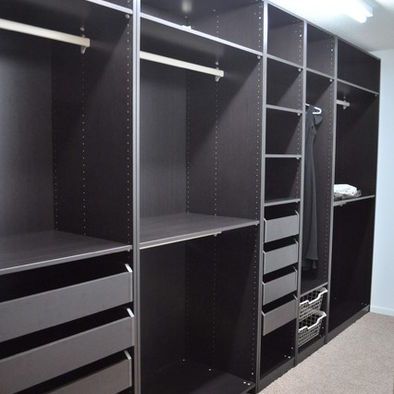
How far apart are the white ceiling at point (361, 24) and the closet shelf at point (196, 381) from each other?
227 centimetres

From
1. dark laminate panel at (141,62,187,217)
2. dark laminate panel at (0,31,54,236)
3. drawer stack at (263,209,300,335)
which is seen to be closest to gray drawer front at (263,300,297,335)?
drawer stack at (263,209,300,335)

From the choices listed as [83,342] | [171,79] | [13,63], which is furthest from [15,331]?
[171,79]

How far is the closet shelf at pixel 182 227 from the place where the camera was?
2.03 metres

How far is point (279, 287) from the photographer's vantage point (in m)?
2.80

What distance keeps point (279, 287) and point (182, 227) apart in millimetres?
850

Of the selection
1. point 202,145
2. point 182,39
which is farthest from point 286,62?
point 182,39

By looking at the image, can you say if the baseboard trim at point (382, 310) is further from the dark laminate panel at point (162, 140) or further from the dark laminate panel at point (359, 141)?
the dark laminate panel at point (162, 140)

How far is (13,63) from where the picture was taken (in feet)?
6.35

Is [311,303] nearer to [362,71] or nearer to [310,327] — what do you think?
[310,327]

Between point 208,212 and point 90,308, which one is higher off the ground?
point 208,212

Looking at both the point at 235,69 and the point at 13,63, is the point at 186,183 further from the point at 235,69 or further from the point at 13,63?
the point at 13,63

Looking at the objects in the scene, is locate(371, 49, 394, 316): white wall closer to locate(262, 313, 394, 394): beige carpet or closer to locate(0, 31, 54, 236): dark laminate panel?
locate(262, 313, 394, 394): beige carpet

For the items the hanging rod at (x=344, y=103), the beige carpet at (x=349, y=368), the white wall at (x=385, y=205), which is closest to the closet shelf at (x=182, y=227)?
the beige carpet at (x=349, y=368)

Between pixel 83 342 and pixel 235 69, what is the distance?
1715 mm
